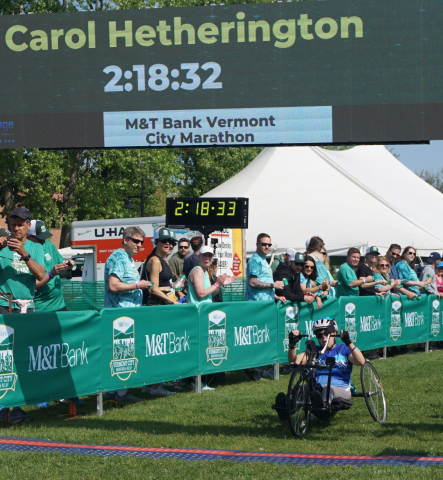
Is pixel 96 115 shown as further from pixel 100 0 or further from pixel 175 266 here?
pixel 100 0

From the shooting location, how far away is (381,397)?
8.03 meters

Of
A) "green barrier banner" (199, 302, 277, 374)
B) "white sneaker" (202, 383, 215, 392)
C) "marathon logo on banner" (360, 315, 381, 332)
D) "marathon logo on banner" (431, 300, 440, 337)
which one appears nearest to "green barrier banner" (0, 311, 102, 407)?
"green barrier banner" (199, 302, 277, 374)

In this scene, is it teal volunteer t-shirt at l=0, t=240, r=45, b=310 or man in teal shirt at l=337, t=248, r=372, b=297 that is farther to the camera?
man in teal shirt at l=337, t=248, r=372, b=297

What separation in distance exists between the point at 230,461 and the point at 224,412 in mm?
2472

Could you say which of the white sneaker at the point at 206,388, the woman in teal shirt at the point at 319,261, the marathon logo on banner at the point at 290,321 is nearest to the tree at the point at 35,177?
the woman in teal shirt at the point at 319,261

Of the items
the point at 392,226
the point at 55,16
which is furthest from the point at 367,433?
the point at 392,226

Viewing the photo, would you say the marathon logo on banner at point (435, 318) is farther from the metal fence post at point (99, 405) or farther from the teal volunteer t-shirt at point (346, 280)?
the metal fence post at point (99, 405)

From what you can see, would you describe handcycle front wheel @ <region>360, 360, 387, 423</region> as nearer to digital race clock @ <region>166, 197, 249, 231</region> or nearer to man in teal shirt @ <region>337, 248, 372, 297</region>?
man in teal shirt @ <region>337, 248, 372, 297</region>

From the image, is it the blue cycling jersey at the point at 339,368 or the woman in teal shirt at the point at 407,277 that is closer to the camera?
the blue cycling jersey at the point at 339,368

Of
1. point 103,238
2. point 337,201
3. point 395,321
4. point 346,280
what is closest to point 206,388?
point 346,280

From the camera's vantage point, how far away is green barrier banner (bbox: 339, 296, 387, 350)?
13.1 m

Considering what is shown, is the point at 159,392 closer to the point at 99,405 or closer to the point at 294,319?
the point at 99,405

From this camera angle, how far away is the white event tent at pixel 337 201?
22.5 meters

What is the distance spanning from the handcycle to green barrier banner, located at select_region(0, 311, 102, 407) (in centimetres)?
213
